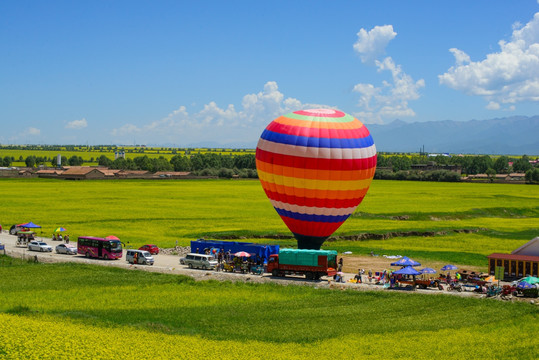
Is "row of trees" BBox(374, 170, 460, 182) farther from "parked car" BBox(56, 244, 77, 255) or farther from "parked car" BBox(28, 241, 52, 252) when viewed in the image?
"parked car" BBox(28, 241, 52, 252)

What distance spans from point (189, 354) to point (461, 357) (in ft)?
39.6

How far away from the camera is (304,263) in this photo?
4947 centimetres

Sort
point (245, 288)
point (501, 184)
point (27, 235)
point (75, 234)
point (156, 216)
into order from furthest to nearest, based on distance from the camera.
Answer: point (501, 184), point (156, 216), point (75, 234), point (27, 235), point (245, 288)

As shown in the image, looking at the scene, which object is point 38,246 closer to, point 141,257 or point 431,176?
point 141,257

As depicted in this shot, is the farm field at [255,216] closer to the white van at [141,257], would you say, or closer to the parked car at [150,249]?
the parked car at [150,249]

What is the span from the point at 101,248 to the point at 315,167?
20.8m

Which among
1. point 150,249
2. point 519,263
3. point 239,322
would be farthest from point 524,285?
point 150,249

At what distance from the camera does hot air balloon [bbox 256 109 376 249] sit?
Result: 50.0 metres

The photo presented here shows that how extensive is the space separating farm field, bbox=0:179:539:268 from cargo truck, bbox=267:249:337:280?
49.6 feet

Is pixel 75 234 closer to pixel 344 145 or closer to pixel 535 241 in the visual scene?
pixel 344 145

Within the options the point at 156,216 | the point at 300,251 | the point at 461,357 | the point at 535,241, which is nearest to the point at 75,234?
the point at 156,216

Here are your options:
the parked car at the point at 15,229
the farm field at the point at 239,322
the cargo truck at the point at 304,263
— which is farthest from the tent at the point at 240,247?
the parked car at the point at 15,229

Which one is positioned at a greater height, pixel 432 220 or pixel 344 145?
pixel 344 145

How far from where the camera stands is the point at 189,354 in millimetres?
28688
